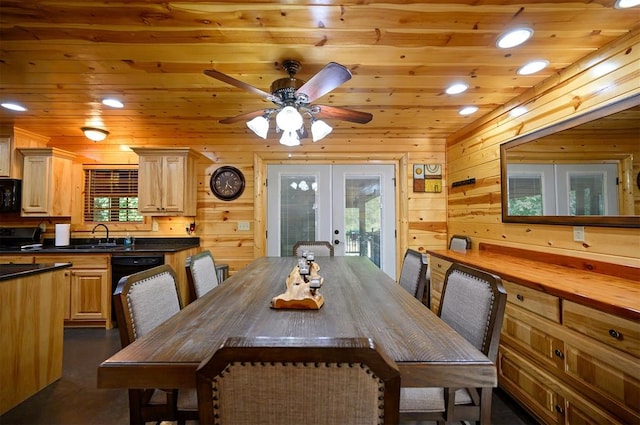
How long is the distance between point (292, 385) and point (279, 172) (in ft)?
12.0

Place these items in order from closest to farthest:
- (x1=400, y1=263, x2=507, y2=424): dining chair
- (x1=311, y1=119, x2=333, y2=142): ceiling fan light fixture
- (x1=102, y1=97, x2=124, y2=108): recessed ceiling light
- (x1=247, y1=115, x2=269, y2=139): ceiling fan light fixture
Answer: (x1=400, y1=263, x2=507, y2=424): dining chair → (x1=247, y1=115, x2=269, y2=139): ceiling fan light fixture → (x1=311, y1=119, x2=333, y2=142): ceiling fan light fixture → (x1=102, y1=97, x2=124, y2=108): recessed ceiling light

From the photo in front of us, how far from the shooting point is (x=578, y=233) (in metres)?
2.05

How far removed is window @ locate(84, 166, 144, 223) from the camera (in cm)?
398

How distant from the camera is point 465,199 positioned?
3584 mm

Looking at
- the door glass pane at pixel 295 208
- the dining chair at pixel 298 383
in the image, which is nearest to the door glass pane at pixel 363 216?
the door glass pane at pixel 295 208

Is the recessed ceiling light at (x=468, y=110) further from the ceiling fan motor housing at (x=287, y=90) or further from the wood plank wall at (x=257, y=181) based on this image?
the ceiling fan motor housing at (x=287, y=90)

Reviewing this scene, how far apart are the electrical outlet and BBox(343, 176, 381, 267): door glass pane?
2.28m

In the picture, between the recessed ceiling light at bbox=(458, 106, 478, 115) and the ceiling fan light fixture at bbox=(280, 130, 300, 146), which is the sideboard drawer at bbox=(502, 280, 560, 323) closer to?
the ceiling fan light fixture at bbox=(280, 130, 300, 146)

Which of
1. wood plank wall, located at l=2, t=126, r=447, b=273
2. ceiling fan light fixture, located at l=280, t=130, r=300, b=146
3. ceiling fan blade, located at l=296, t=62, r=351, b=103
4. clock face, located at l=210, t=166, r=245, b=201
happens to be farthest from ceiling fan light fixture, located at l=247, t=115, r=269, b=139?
clock face, located at l=210, t=166, r=245, b=201

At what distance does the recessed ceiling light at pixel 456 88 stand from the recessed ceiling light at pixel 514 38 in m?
0.56

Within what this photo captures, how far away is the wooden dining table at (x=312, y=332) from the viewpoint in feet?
2.77

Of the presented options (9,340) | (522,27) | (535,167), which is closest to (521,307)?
(535,167)

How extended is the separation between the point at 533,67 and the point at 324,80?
168 cm

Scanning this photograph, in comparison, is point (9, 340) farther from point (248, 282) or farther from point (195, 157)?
point (195, 157)
